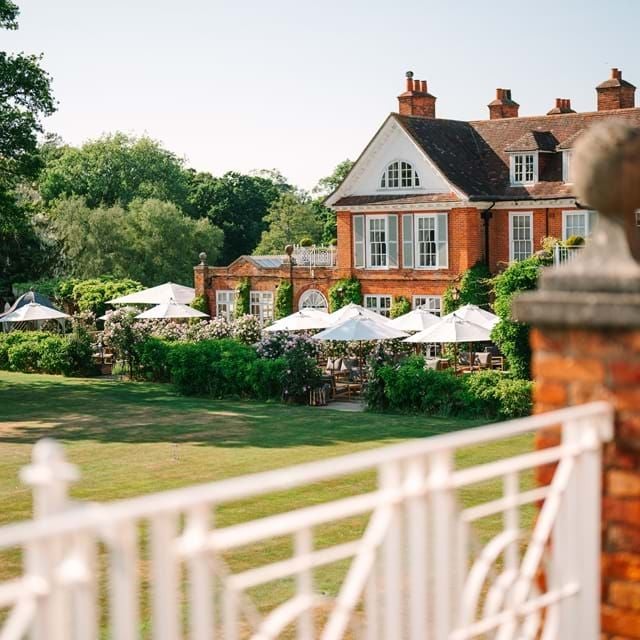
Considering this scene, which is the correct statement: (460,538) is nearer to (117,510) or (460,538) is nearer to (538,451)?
(538,451)

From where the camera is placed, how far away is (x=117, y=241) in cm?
6638

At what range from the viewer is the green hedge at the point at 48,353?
124 ft

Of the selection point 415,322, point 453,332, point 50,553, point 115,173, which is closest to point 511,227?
point 415,322

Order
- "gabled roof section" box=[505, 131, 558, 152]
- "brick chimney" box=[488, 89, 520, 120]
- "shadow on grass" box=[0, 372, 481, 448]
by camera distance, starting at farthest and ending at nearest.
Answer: "brick chimney" box=[488, 89, 520, 120] → "gabled roof section" box=[505, 131, 558, 152] → "shadow on grass" box=[0, 372, 481, 448]

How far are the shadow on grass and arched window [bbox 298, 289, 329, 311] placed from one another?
12.0m

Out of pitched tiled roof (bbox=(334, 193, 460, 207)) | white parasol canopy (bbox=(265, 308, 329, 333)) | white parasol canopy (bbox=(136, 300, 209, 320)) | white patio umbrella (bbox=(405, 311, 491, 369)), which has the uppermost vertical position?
pitched tiled roof (bbox=(334, 193, 460, 207))

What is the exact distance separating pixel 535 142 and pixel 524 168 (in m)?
0.99

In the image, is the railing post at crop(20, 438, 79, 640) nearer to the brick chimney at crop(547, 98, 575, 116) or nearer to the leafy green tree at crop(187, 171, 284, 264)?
the brick chimney at crop(547, 98, 575, 116)

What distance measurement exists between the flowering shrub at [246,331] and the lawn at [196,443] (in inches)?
158

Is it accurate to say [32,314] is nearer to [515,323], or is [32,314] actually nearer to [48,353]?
[48,353]

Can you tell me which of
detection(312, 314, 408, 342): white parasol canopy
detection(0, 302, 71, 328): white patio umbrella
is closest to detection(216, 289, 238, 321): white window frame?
detection(0, 302, 71, 328): white patio umbrella

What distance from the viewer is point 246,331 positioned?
3712 cm

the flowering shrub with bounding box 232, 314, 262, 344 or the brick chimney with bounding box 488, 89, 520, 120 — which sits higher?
the brick chimney with bounding box 488, 89, 520, 120

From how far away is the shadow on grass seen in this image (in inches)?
965
